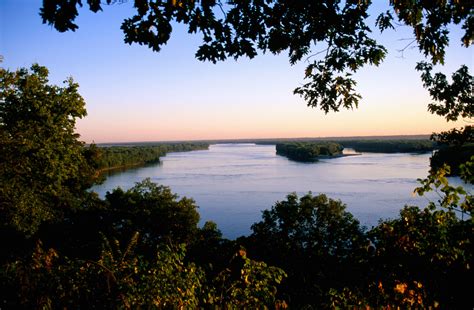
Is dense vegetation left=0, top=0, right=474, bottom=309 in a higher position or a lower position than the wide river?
higher

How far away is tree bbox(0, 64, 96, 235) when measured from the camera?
12.9m

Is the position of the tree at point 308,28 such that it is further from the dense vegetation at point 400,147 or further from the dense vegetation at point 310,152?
the dense vegetation at point 400,147

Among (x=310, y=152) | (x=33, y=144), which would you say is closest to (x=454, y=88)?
(x=33, y=144)

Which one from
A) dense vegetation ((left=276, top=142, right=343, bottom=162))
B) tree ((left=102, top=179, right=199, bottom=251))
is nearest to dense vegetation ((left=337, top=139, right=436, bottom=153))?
dense vegetation ((left=276, top=142, right=343, bottom=162))

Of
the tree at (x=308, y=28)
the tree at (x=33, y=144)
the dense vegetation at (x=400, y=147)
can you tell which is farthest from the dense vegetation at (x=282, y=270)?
the dense vegetation at (x=400, y=147)

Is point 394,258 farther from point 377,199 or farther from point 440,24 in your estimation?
point 377,199

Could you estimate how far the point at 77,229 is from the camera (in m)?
24.7

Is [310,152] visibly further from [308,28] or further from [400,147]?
[308,28]

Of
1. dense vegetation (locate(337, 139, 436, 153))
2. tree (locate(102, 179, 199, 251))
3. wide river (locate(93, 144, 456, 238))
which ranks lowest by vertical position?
wide river (locate(93, 144, 456, 238))

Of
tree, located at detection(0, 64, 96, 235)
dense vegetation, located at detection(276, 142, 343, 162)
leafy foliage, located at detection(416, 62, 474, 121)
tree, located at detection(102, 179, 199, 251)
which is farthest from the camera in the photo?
dense vegetation, located at detection(276, 142, 343, 162)

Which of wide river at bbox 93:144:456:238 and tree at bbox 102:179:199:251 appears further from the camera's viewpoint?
wide river at bbox 93:144:456:238

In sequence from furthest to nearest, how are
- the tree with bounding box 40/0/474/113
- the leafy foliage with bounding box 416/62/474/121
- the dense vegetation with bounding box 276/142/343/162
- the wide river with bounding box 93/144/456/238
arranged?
the dense vegetation with bounding box 276/142/343/162
the wide river with bounding box 93/144/456/238
the leafy foliage with bounding box 416/62/474/121
the tree with bounding box 40/0/474/113

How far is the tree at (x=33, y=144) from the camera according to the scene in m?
12.9

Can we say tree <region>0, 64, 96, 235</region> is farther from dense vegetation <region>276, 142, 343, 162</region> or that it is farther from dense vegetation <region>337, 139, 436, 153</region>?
dense vegetation <region>337, 139, 436, 153</region>
